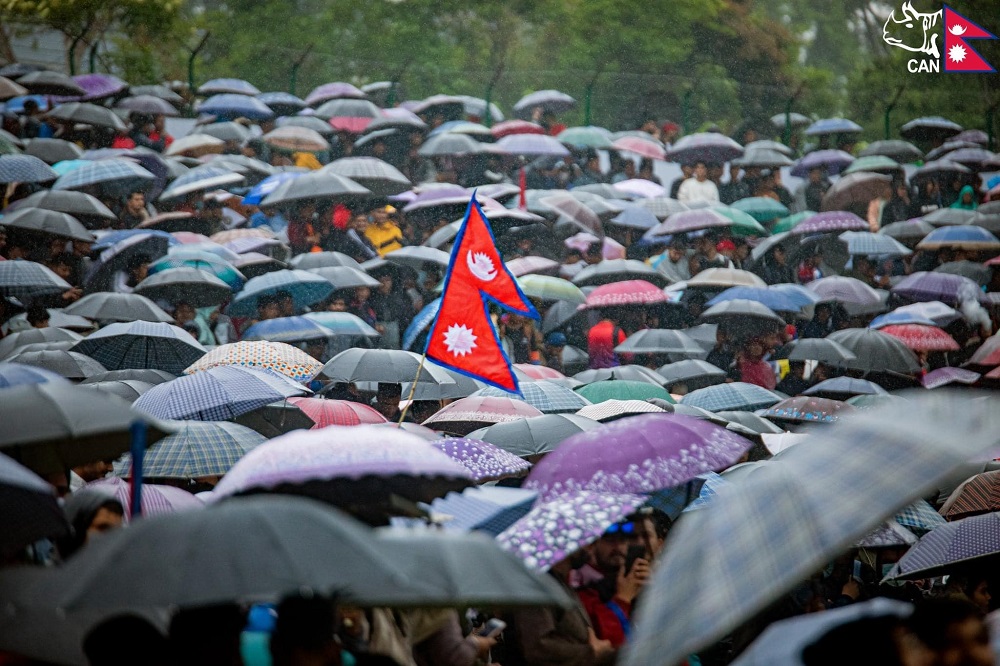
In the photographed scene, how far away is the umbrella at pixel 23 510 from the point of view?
4293mm

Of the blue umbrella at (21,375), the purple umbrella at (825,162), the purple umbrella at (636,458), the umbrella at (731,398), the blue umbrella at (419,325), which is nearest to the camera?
the blue umbrella at (21,375)

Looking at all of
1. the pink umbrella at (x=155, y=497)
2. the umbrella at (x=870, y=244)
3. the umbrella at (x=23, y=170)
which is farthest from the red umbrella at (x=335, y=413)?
the umbrella at (x=870, y=244)

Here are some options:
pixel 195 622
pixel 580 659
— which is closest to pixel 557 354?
pixel 580 659

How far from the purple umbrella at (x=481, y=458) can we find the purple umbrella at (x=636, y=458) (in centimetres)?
81

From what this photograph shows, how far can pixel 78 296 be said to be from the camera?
1215cm

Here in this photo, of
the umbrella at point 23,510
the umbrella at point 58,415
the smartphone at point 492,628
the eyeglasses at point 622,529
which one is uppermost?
the umbrella at point 58,415

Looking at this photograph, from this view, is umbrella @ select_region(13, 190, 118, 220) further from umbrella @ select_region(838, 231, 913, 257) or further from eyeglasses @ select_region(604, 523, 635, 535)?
eyeglasses @ select_region(604, 523, 635, 535)

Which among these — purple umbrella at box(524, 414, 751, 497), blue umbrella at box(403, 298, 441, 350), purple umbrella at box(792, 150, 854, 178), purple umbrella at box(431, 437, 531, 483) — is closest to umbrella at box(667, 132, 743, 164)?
purple umbrella at box(792, 150, 854, 178)

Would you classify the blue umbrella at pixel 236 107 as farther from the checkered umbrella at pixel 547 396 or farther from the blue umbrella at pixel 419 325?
the checkered umbrella at pixel 547 396

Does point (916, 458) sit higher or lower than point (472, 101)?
higher

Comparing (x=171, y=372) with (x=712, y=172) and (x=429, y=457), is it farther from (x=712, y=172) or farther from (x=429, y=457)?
(x=712, y=172)

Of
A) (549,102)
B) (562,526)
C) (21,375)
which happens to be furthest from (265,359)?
(549,102)

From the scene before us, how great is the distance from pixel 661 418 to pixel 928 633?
2.70 meters

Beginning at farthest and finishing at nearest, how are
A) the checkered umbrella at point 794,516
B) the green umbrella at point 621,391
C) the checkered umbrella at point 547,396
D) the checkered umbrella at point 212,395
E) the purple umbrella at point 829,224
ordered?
the purple umbrella at point 829,224 < the green umbrella at point 621,391 < the checkered umbrella at point 547,396 < the checkered umbrella at point 212,395 < the checkered umbrella at point 794,516
